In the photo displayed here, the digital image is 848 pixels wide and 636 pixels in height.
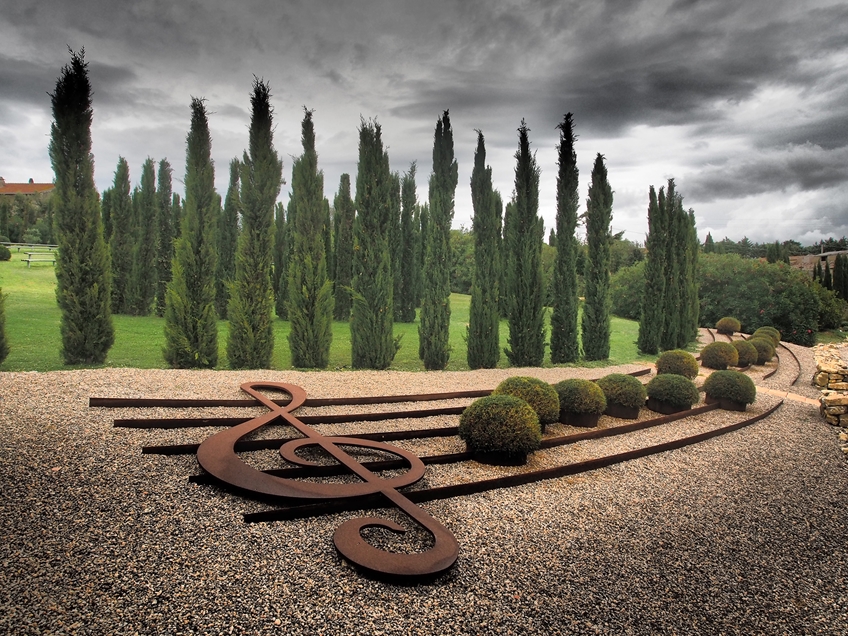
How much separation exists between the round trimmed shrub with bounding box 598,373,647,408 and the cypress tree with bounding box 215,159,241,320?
608 inches

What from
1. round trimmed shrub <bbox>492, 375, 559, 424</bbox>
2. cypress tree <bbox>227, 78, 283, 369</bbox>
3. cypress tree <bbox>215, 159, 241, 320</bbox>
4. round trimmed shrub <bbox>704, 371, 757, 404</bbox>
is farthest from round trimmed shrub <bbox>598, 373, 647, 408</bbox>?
cypress tree <bbox>215, 159, 241, 320</bbox>

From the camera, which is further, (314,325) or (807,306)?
(807,306)

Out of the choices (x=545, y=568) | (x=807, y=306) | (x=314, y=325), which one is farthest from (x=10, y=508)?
(x=807, y=306)

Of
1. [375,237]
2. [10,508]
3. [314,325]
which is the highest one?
[375,237]

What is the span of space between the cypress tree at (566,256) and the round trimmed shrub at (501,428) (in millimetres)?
8248

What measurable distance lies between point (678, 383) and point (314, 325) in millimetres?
7411

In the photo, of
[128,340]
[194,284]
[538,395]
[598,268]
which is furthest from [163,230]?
[538,395]

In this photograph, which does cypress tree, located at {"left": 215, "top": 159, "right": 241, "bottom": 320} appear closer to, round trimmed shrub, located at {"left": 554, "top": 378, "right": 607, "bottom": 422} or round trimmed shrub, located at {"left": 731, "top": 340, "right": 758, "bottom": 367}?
round trimmed shrub, located at {"left": 554, "top": 378, "right": 607, "bottom": 422}

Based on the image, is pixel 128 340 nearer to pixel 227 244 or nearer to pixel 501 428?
pixel 227 244

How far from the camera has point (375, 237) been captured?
453 inches

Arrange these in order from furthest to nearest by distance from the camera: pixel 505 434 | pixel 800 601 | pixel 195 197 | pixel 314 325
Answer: pixel 314 325
pixel 195 197
pixel 505 434
pixel 800 601

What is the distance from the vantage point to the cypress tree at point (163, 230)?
20447 millimetres

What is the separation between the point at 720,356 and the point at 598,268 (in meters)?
3.97

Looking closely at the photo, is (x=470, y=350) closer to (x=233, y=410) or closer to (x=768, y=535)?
(x=233, y=410)
